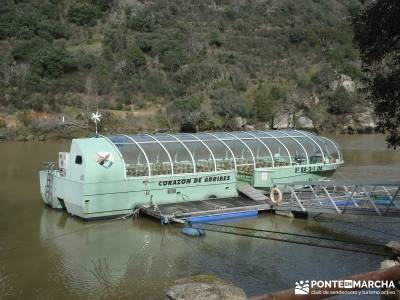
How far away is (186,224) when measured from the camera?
2031 centimetres

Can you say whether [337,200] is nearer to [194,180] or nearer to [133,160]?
[194,180]

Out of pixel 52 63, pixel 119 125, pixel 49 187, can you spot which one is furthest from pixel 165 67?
pixel 49 187

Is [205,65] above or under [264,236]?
above

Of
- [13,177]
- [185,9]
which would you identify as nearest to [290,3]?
[185,9]

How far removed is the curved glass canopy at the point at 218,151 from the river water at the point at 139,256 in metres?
2.82

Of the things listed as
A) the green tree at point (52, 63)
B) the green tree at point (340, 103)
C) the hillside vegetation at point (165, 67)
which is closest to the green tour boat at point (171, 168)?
the hillside vegetation at point (165, 67)

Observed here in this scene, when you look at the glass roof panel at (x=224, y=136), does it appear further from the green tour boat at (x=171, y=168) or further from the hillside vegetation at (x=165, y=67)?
the hillside vegetation at (x=165, y=67)

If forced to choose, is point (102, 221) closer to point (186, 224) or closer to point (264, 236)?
point (186, 224)

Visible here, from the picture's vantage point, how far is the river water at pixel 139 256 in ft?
47.3

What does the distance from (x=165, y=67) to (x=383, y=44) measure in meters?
71.7

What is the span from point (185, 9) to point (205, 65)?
107 ft

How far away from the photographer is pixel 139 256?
56.6 ft

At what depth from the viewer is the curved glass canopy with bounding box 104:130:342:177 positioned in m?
22.9

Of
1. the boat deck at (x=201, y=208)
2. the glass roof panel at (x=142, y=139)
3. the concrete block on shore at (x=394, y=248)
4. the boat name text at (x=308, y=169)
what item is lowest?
the boat deck at (x=201, y=208)
